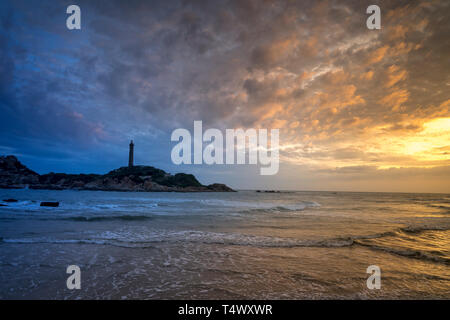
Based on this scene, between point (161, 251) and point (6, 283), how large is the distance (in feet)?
13.9

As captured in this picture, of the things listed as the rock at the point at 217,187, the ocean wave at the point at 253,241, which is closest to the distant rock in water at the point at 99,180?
the rock at the point at 217,187

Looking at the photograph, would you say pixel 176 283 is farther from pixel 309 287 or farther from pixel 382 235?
pixel 382 235

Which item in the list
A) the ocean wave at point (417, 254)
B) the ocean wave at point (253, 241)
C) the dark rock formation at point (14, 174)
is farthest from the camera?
the dark rock formation at point (14, 174)

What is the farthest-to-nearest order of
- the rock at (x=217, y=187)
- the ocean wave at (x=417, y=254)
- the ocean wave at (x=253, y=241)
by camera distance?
the rock at (x=217, y=187) < the ocean wave at (x=253, y=241) < the ocean wave at (x=417, y=254)

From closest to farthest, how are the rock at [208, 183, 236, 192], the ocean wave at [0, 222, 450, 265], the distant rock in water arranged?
1. the ocean wave at [0, 222, 450, 265]
2. the distant rock in water
3. the rock at [208, 183, 236, 192]

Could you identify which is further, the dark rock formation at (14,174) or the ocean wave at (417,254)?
the dark rock formation at (14,174)

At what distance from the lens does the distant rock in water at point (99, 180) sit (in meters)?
106

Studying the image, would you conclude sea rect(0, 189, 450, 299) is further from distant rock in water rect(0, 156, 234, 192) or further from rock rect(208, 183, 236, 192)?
rock rect(208, 183, 236, 192)

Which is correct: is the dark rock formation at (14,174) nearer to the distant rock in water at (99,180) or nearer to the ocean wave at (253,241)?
the distant rock in water at (99,180)

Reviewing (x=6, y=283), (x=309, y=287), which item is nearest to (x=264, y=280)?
(x=309, y=287)

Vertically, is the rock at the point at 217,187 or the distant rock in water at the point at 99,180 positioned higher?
the distant rock in water at the point at 99,180

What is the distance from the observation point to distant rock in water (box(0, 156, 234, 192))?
106m

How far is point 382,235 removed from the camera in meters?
11.5

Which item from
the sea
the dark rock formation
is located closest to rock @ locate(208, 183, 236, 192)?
the dark rock formation
